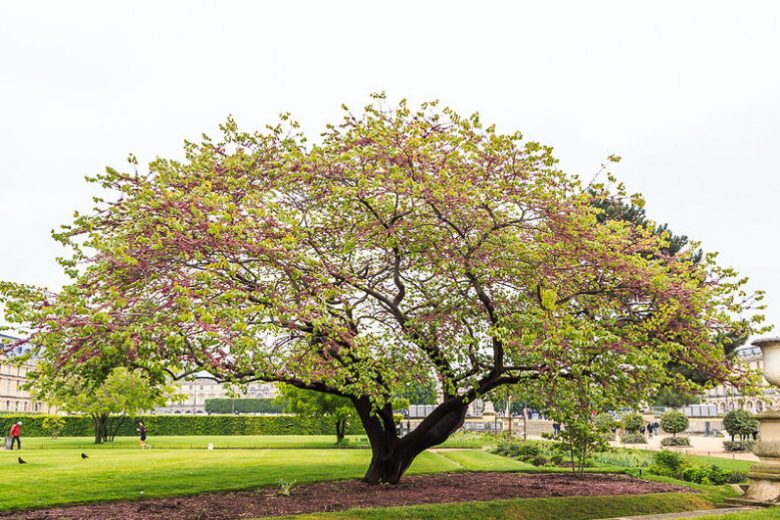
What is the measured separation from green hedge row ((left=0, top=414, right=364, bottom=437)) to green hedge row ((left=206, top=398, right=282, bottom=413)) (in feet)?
133

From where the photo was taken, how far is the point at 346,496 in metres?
14.5

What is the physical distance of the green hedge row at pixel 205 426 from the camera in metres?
56.6

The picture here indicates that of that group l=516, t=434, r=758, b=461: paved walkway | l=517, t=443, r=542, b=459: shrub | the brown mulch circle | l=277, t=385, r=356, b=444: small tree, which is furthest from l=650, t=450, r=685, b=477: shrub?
l=277, t=385, r=356, b=444: small tree

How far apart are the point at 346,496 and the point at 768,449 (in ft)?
30.6

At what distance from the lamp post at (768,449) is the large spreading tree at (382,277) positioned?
2.37 ft

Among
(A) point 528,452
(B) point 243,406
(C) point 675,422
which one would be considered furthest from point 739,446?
(B) point 243,406

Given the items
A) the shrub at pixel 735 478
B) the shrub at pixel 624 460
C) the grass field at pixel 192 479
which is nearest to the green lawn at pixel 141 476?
the grass field at pixel 192 479

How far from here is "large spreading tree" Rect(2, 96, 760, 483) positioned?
11.6 m

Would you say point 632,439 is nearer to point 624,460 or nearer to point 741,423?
point 741,423

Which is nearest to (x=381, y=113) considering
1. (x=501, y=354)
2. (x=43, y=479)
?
(x=501, y=354)

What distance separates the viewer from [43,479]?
18.0 metres

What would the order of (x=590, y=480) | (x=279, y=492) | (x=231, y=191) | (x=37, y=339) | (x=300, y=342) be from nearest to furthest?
(x=37, y=339) → (x=231, y=191) → (x=279, y=492) → (x=300, y=342) → (x=590, y=480)

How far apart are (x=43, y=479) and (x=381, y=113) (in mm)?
14224

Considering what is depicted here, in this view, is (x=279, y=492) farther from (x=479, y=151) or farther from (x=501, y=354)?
(x=479, y=151)
